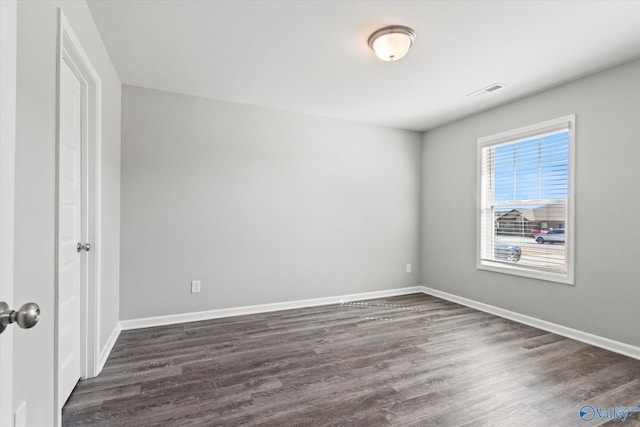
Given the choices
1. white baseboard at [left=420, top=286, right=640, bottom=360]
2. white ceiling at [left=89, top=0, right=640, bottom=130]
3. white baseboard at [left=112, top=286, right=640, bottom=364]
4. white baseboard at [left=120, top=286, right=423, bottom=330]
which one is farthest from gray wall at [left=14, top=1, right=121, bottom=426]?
white baseboard at [left=420, top=286, right=640, bottom=360]

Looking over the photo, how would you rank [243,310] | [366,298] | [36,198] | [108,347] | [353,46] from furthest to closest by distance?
[366,298]
[243,310]
[108,347]
[353,46]
[36,198]

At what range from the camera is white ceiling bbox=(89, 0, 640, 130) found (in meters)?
2.07

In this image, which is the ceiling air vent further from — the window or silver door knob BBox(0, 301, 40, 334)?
silver door knob BBox(0, 301, 40, 334)

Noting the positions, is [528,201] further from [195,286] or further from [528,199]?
[195,286]

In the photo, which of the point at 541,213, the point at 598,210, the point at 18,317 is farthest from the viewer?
the point at 541,213

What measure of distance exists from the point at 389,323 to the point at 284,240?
159 centimetres

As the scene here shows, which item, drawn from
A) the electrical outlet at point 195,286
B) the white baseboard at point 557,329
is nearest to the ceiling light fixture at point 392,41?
the electrical outlet at point 195,286

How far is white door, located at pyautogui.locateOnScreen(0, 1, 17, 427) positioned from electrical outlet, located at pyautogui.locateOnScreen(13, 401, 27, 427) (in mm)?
453

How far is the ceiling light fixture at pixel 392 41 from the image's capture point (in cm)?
226

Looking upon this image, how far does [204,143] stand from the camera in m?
3.50

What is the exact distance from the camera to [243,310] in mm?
3670

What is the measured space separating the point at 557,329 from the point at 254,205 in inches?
138

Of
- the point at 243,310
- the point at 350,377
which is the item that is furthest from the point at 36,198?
the point at 243,310

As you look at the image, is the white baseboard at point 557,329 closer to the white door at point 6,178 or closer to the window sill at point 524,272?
the window sill at point 524,272
